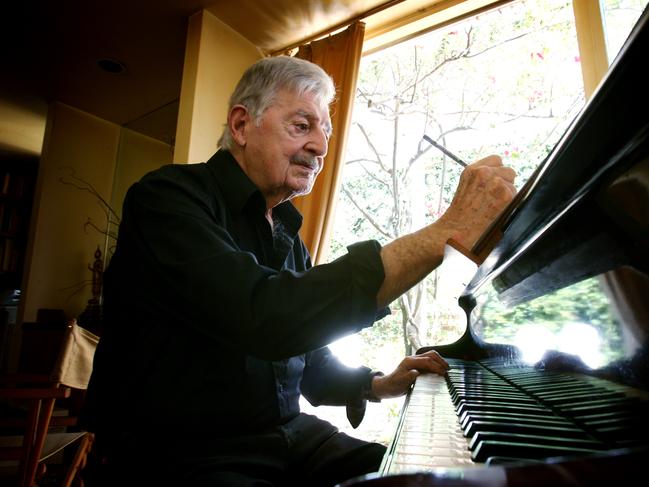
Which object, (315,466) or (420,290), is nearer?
(315,466)

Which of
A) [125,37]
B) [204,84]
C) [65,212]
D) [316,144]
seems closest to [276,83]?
[316,144]

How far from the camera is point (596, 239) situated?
1.63 ft

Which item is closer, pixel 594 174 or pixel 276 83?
pixel 594 174

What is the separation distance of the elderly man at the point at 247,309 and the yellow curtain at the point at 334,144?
4.21 feet

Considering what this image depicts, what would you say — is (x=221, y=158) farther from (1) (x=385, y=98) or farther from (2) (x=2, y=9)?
(2) (x=2, y=9)

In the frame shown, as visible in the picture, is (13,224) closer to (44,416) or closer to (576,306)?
(44,416)

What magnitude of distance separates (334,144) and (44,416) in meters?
1.89

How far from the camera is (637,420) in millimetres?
382

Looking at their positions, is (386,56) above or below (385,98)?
above

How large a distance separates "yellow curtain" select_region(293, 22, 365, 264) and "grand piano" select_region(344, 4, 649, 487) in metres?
1.81

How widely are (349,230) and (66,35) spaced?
2321 millimetres

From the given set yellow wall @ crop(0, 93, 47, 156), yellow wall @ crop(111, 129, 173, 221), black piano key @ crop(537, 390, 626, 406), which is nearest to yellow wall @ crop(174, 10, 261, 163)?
yellow wall @ crop(111, 129, 173, 221)

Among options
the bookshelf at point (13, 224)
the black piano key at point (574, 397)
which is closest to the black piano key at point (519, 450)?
the black piano key at point (574, 397)

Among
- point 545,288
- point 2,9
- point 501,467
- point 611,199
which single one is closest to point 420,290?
point 545,288
